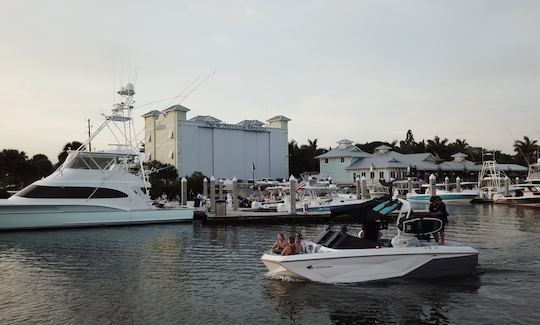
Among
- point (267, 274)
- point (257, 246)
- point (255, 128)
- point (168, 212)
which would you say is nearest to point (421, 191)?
point (255, 128)

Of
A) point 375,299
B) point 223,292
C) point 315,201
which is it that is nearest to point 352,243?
point 375,299

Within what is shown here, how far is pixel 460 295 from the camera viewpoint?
13602 millimetres

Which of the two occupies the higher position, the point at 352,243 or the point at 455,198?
the point at 455,198

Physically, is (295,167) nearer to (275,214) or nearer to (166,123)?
(166,123)

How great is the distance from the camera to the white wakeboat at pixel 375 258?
1441 cm

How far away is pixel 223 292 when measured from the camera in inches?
563

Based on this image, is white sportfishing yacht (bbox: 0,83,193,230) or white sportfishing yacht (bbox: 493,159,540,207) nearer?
white sportfishing yacht (bbox: 0,83,193,230)

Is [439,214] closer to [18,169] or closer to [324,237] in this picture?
[324,237]

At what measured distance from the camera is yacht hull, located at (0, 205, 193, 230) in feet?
104

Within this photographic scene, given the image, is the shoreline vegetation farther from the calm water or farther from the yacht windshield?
the calm water

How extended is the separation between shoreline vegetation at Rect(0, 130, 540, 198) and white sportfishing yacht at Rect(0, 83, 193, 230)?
31.0 ft

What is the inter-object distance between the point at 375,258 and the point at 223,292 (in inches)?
177

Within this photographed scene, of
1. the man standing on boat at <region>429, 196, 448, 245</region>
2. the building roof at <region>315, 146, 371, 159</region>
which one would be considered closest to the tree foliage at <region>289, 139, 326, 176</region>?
the building roof at <region>315, 146, 371, 159</region>

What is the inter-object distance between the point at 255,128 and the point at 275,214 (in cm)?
5112
